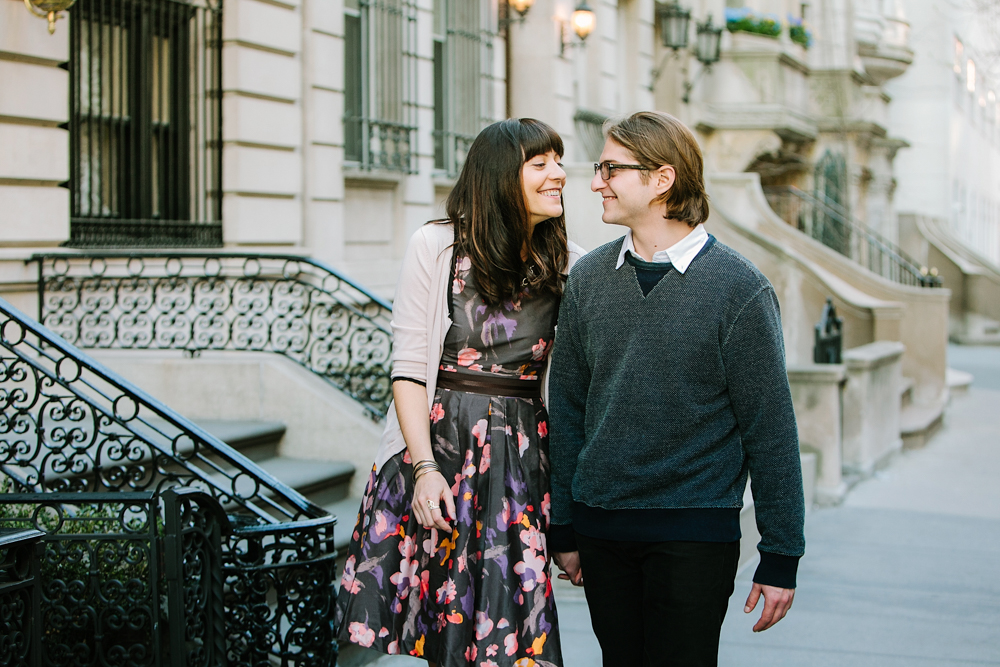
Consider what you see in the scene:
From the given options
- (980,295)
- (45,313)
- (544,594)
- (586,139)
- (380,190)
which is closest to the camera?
(544,594)

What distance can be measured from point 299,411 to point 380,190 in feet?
15.1

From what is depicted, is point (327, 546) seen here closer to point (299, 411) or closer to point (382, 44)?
point (299, 411)

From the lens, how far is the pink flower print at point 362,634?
10.2ft

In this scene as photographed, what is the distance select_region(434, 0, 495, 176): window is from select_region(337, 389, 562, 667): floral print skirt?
9.52 meters

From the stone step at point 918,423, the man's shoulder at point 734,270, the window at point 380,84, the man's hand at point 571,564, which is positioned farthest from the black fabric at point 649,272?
the stone step at point 918,423

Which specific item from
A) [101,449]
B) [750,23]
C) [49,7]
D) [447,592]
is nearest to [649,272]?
[447,592]

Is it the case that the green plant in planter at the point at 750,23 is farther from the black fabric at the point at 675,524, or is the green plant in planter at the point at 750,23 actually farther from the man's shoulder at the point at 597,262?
the black fabric at the point at 675,524

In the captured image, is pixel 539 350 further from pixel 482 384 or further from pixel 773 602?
pixel 773 602

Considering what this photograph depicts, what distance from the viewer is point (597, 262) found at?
3059 mm

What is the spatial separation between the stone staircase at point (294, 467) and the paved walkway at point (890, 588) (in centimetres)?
150

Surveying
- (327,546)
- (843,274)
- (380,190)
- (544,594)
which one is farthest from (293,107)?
(843,274)

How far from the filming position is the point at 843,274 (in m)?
16.1

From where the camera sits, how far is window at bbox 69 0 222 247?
8102 mm

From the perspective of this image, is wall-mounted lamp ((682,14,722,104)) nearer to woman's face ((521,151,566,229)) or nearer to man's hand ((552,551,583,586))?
woman's face ((521,151,566,229))
